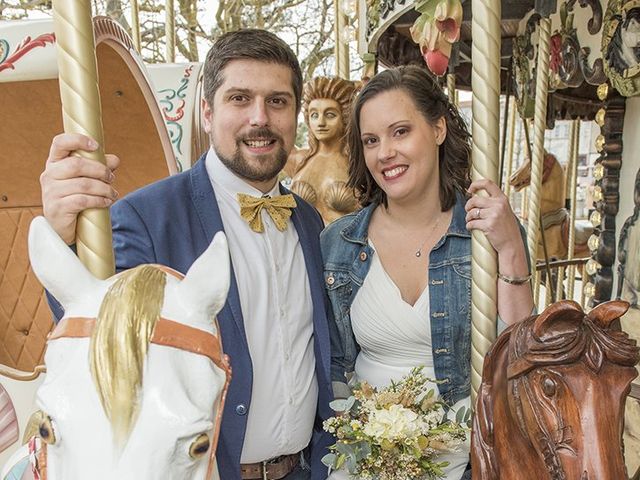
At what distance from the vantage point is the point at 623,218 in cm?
312

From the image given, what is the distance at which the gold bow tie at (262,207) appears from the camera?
1460 mm

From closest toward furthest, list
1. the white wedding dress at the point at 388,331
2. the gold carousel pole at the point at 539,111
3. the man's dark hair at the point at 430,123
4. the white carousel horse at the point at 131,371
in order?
1. the white carousel horse at the point at 131,371
2. the white wedding dress at the point at 388,331
3. the man's dark hair at the point at 430,123
4. the gold carousel pole at the point at 539,111

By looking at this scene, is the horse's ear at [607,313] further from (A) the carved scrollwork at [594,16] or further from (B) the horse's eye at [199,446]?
(A) the carved scrollwork at [594,16]

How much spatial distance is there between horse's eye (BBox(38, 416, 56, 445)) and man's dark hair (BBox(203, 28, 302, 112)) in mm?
1020

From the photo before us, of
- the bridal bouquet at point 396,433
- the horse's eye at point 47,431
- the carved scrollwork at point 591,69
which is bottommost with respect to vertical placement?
the bridal bouquet at point 396,433

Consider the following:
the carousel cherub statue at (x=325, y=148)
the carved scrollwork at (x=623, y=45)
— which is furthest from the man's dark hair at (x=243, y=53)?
the carousel cherub statue at (x=325, y=148)

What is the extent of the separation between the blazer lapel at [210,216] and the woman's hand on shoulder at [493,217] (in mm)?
598

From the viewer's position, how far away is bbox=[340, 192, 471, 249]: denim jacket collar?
4.76 ft

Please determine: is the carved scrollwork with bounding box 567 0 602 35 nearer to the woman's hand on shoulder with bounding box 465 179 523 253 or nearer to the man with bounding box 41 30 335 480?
the man with bounding box 41 30 335 480

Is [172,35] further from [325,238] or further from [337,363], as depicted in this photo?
[337,363]

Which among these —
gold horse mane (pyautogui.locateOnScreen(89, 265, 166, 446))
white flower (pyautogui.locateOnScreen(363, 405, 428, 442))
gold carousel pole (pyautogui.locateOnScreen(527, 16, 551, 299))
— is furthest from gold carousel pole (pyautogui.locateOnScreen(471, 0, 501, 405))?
gold carousel pole (pyautogui.locateOnScreen(527, 16, 551, 299))

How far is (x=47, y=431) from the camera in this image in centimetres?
71

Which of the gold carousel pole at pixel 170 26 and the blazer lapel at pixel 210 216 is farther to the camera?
the gold carousel pole at pixel 170 26

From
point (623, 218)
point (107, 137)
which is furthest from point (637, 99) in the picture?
point (107, 137)
